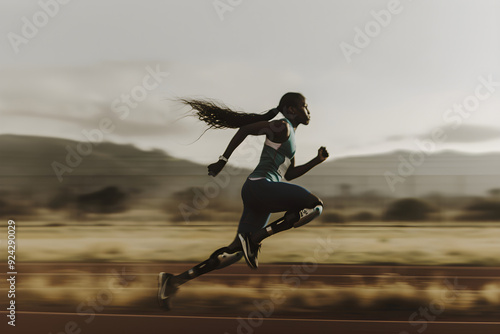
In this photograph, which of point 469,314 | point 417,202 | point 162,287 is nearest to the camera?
point 162,287

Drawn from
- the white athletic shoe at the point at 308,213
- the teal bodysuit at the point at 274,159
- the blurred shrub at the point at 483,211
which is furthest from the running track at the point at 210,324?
the blurred shrub at the point at 483,211

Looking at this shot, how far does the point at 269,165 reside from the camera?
520 centimetres

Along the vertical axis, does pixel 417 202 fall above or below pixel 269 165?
below

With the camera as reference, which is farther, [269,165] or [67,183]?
[67,183]

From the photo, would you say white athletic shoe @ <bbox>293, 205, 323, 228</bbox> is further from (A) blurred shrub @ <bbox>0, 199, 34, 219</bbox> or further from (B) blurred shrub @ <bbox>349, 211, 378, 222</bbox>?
(A) blurred shrub @ <bbox>0, 199, 34, 219</bbox>

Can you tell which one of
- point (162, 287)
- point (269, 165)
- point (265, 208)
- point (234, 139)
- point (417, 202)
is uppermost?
point (234, 139)

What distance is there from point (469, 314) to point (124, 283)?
5037 millimetres

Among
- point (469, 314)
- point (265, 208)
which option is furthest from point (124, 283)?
point (469, 314)

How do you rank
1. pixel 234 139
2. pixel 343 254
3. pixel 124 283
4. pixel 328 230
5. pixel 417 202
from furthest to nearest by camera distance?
pixel 417 202, pixel 328 230, pixel 343 254, pixel 124 283, pixel 234 139

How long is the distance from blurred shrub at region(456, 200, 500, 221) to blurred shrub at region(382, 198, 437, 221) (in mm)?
1367

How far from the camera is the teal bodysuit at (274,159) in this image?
5.17 m

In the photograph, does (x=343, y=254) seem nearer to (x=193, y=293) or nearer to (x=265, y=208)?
(x=193, y=293)

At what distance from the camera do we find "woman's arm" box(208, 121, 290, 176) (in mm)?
5109

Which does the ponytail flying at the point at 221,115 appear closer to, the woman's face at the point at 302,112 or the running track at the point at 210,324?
the woman's face at the point at 302,112
